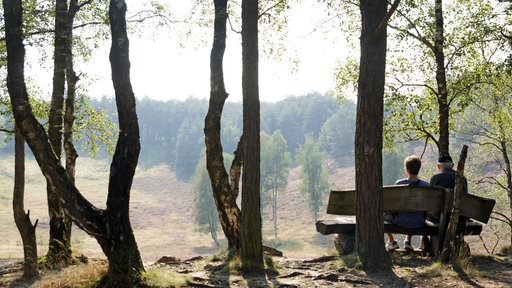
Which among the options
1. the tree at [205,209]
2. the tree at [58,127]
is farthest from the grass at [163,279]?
the tree at [205,209]

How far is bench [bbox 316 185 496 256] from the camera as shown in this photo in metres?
8.91

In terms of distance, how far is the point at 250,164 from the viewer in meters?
9.09

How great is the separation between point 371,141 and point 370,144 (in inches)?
2.1

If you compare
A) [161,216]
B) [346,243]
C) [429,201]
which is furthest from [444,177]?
[161,216]

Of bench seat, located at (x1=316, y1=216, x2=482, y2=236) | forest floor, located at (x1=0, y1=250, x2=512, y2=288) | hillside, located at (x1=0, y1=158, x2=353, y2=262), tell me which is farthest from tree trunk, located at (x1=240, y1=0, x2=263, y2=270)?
hillside, located at (x1=0, y1=158, x2=353, y2=262)

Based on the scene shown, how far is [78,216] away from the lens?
735cm

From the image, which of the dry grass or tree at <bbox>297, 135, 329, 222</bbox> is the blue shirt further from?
tree at <bbox>297, 135, 329, 222</bbox>

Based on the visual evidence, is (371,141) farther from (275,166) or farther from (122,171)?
(275,166)

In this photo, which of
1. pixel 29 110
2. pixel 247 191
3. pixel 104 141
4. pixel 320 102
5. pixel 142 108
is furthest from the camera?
pixel 142 108

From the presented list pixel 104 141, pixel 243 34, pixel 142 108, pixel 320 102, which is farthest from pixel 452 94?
pixel 142 108

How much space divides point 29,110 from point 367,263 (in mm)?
5644

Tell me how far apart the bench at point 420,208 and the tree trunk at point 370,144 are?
60 centimetres

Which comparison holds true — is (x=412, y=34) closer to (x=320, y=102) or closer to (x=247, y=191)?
(x=247, y=191)

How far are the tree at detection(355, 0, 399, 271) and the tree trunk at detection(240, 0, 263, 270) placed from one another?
1.67 meters
